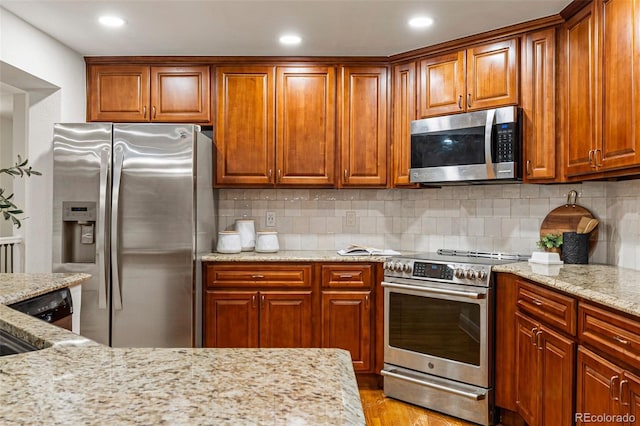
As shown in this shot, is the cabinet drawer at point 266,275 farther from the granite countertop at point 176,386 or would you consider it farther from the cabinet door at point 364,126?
the granite countertop at point 176,386

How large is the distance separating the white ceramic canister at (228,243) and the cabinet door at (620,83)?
95.1 inches

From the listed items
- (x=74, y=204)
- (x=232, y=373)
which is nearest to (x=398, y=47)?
(x=74, y=204)

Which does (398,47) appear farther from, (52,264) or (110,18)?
(52,264)

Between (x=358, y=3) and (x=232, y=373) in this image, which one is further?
(x=358, y=3)

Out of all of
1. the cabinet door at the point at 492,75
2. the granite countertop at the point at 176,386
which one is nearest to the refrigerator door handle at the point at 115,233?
the granite countertop at the point at 176,386

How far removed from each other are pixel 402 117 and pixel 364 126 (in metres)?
0.29

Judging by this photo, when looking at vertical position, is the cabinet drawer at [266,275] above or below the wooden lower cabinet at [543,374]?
above

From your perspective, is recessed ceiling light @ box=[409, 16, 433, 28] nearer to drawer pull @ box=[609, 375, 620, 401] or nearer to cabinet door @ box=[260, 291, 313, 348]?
cabinet door @ box=[260, 291, 313, 348]

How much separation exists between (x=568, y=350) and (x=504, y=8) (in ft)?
6.18

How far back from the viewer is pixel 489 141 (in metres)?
3.10

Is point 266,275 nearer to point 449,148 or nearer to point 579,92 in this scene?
point 449,148

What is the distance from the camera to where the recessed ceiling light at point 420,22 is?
296cm

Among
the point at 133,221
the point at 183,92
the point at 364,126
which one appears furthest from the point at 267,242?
the point at 183,92

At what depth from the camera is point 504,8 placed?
2809 mm
